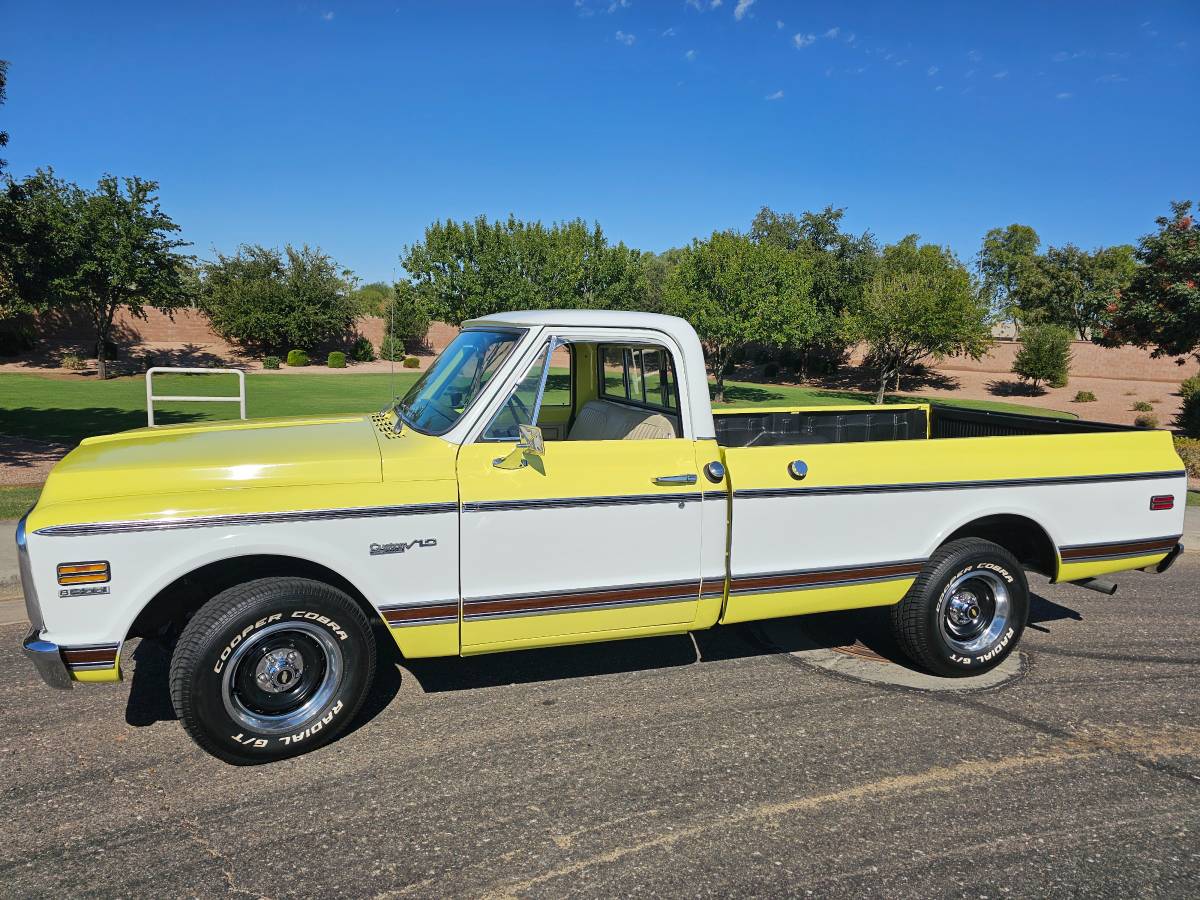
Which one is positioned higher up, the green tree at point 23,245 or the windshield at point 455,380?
the green tree at point 23,245

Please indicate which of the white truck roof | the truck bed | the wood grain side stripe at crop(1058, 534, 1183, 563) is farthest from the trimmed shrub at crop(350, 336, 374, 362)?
the wood grain side stripe at crop(1058, 534, 1183, 563)

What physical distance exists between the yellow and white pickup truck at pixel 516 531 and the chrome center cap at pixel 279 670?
1 centimetres

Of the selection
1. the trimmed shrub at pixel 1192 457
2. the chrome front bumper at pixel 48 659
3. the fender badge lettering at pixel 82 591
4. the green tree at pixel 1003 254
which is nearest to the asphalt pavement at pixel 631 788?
the chrome front bumper at pixel 48 659

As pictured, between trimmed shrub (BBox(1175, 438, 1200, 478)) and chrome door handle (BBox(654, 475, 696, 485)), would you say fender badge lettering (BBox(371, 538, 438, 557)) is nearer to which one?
chrome door handle (BBox(654, 475, 696, 485))

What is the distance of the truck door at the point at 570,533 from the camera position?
3.75 m

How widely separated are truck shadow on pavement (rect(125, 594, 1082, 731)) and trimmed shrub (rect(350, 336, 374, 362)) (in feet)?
152

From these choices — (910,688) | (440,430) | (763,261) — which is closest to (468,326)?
(440,430)

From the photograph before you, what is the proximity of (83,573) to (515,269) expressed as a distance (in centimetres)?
3269

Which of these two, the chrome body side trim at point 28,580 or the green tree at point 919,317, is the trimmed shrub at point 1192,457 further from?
the green tree at point 919,317

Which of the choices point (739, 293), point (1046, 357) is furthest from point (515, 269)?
point (1046, 357)

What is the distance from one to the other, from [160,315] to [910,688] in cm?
5109

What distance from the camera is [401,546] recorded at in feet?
11.9

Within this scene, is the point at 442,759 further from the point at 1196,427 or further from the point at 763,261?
the point at 763,261

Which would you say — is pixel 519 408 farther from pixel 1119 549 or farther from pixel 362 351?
pixel 362 351
